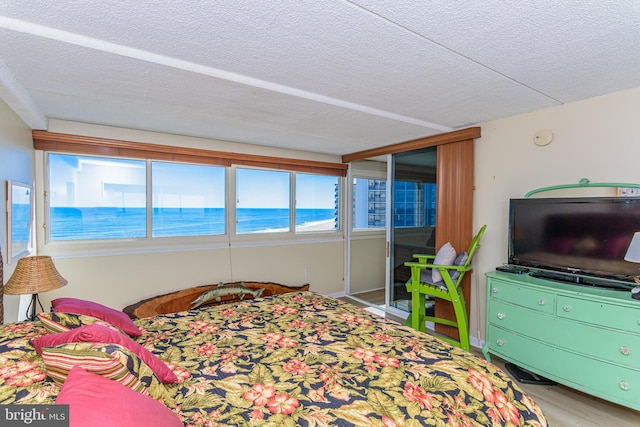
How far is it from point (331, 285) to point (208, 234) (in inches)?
84.1

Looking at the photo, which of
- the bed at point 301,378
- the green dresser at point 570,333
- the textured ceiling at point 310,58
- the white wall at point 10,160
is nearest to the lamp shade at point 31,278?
the white wall at point 10,160

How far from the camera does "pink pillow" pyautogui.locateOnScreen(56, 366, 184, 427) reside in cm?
83

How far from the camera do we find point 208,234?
4.11 meters

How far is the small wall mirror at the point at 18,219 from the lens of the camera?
2195 millimetres

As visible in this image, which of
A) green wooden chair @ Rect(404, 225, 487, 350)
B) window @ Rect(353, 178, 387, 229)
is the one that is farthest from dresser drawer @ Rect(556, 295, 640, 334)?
window @ Rect(353, 178, 387, 229)

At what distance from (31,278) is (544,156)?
4226mm

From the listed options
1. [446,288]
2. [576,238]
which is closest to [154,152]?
[446,288]

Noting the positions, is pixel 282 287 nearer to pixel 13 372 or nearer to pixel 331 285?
pixel 331 285

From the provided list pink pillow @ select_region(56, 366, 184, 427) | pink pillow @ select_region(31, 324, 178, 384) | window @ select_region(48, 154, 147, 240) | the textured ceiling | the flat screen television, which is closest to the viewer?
pink pillow @ select_region(56, 366, 184, 427)

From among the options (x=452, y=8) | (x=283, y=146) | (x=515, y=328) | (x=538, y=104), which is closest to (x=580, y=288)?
(x=515, y=328)

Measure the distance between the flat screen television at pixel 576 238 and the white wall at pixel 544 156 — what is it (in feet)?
0.85

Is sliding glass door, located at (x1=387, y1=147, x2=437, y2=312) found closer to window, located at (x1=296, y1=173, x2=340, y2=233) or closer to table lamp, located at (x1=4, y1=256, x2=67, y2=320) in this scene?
window, located at (x1=296, y1=173, x2=340, y2=233)

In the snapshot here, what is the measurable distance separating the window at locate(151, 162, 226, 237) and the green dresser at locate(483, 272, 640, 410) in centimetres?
331

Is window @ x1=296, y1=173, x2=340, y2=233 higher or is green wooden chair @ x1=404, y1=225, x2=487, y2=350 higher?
window @ x1=296, y1=173, x2=340, y2=233
